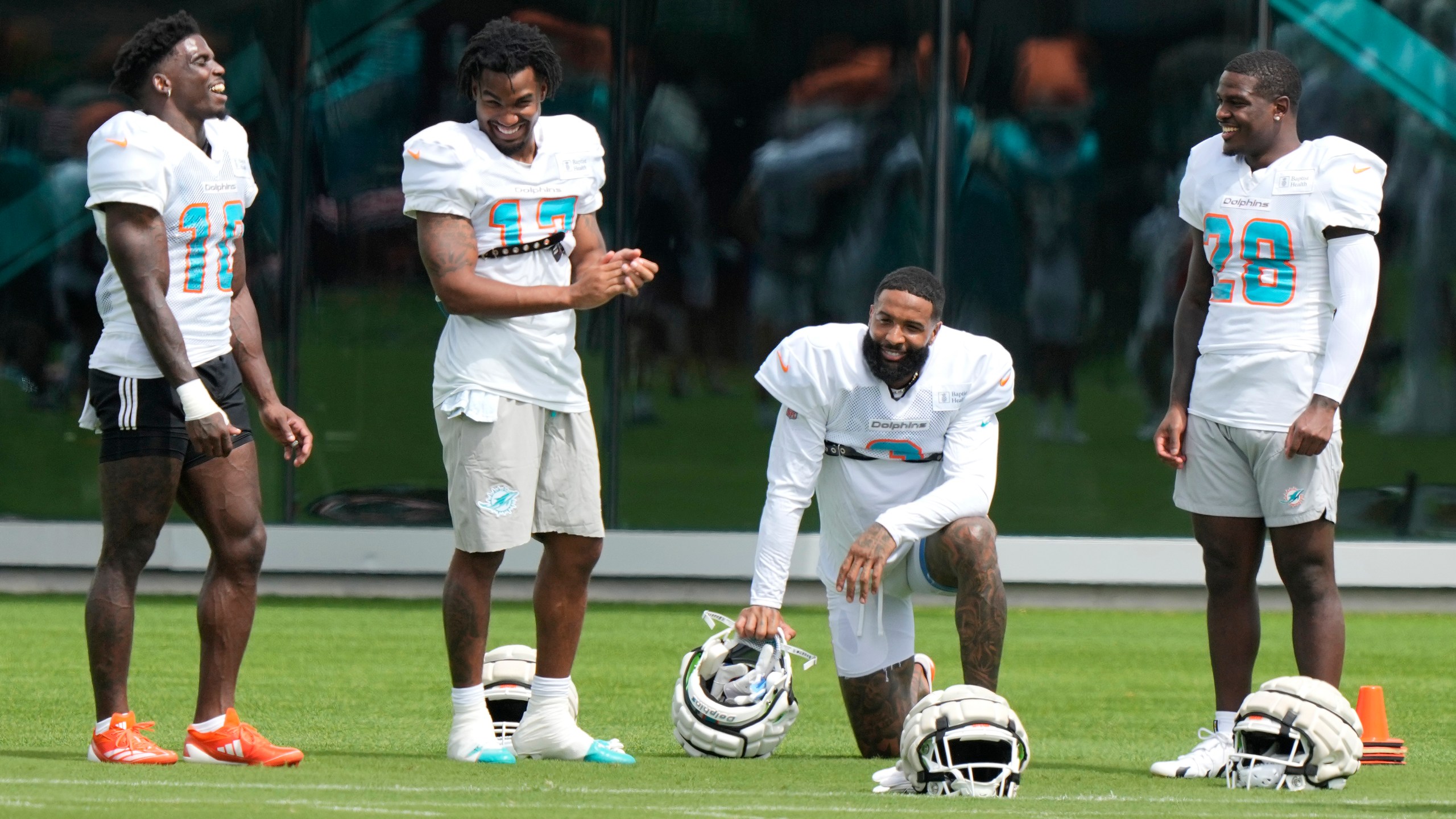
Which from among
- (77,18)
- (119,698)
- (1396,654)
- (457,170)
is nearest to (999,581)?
(457,170)

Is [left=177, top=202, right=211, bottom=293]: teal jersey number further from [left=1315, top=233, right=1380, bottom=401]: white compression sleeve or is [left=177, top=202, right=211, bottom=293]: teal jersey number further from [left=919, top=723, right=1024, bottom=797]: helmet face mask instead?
[left=1315, top=233, right=1380, bottom=401]: white compression sleeve

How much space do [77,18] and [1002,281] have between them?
5.43 metres

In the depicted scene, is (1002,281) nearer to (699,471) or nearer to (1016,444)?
(1016,444)

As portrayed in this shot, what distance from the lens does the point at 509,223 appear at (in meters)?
5.46

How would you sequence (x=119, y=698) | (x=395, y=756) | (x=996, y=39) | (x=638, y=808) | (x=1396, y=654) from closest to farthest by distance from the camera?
(x=638, y=808) → (x=119, y=698) → (x=395, y=756) → (x=1396, y=654) → (x=996, y=39)

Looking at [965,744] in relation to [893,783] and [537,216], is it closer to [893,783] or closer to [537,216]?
[893,783]

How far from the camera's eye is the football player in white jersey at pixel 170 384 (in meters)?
5.00

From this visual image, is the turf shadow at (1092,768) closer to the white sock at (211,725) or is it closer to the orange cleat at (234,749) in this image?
the orange cleat at (234,749)

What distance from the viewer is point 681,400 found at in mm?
11227

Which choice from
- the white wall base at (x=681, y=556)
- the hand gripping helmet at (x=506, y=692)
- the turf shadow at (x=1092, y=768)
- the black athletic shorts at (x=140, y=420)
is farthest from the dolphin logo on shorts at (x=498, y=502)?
the white wall base at (x=681, y=556)

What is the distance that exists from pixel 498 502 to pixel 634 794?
100cm

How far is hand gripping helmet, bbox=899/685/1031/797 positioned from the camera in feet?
15.7

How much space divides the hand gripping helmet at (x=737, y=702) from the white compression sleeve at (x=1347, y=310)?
166cm

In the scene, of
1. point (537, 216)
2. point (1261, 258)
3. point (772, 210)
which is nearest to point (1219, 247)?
point (1261, 258)
